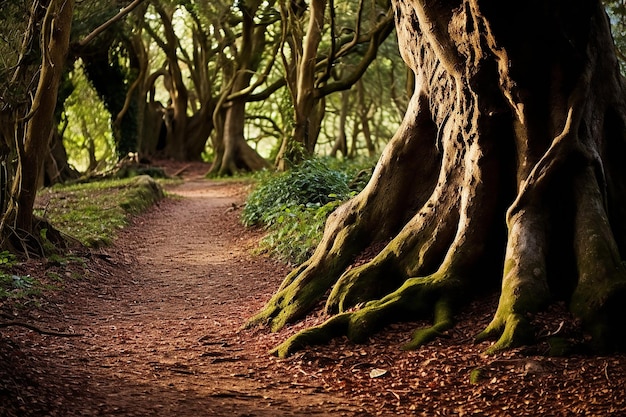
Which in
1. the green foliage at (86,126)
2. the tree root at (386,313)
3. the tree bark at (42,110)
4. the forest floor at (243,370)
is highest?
the green foliage at (86,126)

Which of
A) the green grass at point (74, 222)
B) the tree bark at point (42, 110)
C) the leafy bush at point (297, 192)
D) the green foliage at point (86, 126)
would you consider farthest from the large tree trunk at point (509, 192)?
the green foliage at point (86, 126)

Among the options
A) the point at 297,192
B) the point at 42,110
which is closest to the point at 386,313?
the point at 42,110

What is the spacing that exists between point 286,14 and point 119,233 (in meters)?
10.1

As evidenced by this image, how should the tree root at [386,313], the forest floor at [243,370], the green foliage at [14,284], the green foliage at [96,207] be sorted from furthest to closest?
the green foliage at [96,207]
the green foliage at [14,284]
the tree root at [386,313]
the forest floor at [243,370]

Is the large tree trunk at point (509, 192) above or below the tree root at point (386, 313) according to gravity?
above

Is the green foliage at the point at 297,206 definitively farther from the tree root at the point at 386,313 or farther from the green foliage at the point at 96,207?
the tree root at the point at 386,313

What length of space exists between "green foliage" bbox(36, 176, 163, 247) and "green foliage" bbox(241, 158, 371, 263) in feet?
8.95

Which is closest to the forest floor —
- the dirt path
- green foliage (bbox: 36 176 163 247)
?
the dirt path

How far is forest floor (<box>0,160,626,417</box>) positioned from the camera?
543 centimetres

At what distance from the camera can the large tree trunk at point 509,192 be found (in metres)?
6.55

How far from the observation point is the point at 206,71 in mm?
33406

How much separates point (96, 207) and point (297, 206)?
503 centimetres

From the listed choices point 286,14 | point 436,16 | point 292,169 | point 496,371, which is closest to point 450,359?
point 496,371

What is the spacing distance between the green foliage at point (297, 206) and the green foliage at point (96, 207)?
273 cm
